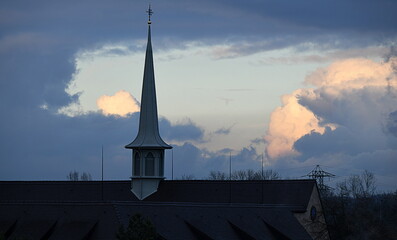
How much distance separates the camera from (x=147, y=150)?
256 feet

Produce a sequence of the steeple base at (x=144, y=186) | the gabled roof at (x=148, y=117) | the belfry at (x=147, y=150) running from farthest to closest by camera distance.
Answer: the gabled roof at (x=148, y=117) → the belfry at (x=147, y=150) → the steeple base at (x=144, y=186)

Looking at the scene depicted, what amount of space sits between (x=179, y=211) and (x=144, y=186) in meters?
16.6

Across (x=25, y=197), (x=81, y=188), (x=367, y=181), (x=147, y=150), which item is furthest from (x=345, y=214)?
(x=367, y=181)

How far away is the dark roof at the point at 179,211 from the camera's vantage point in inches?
2295

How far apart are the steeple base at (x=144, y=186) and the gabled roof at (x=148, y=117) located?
3.10 m

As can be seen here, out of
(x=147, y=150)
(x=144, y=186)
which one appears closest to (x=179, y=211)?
(x=144, y=186)

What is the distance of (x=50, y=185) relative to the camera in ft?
272

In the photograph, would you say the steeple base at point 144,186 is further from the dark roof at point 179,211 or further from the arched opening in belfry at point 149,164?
the arched opening in belfry at point 149,164

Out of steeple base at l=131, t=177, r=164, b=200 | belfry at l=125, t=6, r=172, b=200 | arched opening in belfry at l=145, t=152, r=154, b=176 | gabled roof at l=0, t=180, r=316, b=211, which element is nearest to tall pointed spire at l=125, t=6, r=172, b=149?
belfry at l=125, t=6, r=172, b=200

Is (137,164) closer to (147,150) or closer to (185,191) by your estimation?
(147,150)

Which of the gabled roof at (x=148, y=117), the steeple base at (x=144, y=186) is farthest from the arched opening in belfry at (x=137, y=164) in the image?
the gabled roof at (x=148, y=117)

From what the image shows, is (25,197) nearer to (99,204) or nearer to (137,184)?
(137,184)

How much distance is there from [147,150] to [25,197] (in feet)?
46.0

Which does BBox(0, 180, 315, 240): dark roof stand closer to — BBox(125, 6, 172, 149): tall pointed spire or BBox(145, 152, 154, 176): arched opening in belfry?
BBox(145, 152, 154, 176): arched opening in belfry
